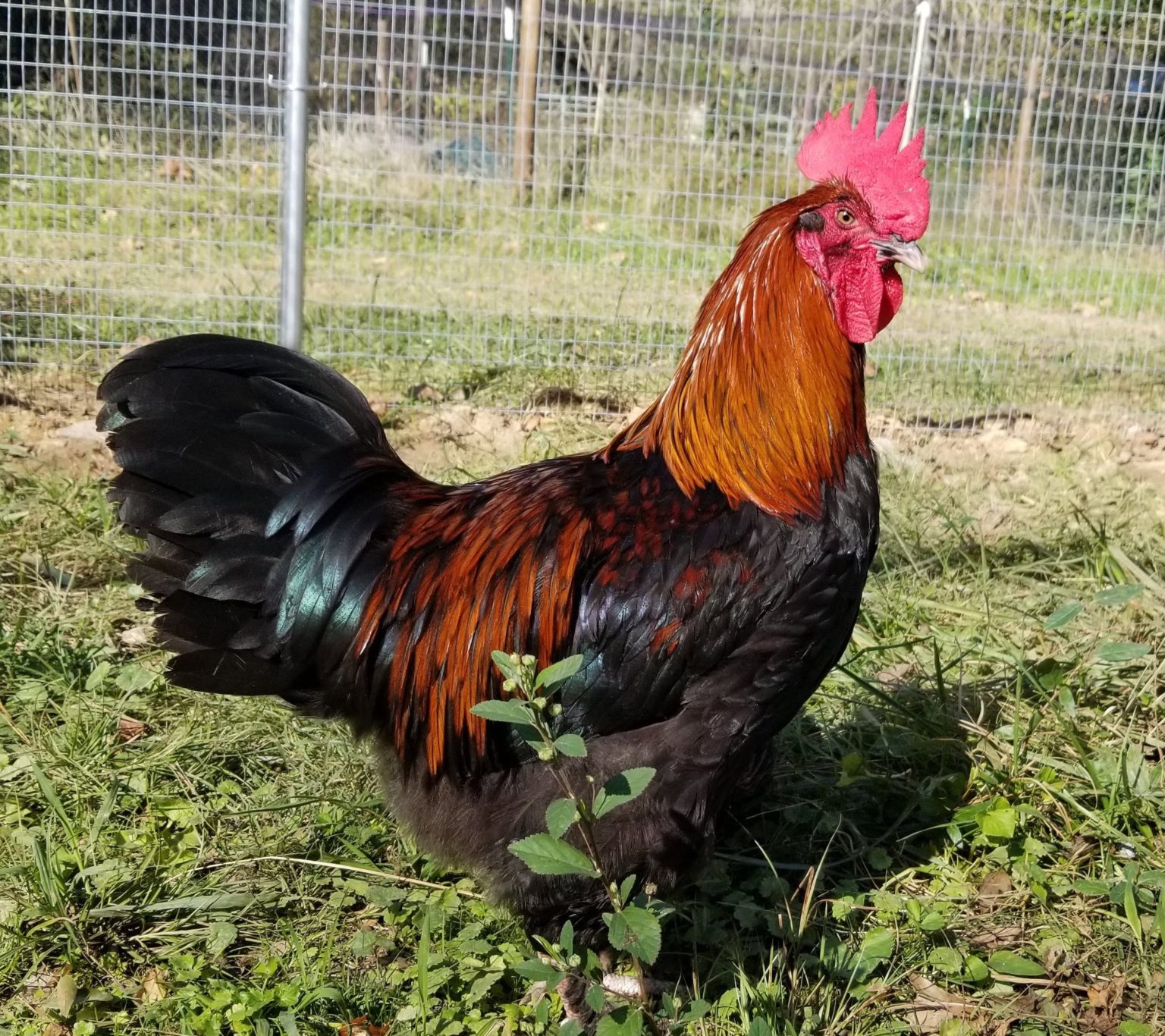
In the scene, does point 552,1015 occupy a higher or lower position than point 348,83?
lower

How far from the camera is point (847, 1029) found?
7.63 ft

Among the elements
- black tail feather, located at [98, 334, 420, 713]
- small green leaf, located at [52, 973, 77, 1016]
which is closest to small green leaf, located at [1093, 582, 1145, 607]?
black tail feather, located at [98, 334, 420, 713]

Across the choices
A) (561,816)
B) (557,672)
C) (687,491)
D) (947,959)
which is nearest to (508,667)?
(557,672)

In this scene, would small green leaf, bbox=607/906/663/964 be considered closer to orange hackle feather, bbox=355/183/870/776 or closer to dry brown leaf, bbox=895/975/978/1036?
orange hackle feather, bbox=355/183/870/776

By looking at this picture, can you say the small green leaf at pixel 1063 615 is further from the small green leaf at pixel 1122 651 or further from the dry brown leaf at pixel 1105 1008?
the dry brown leaf at pixel 1105 1008

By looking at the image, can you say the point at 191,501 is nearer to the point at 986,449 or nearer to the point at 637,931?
the point at 637,931

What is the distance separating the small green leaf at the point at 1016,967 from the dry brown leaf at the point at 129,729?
8.09 ft

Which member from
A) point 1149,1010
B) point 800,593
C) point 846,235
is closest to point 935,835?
point 1149,1010

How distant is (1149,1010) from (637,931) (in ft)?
4.55

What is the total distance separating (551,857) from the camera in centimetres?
173

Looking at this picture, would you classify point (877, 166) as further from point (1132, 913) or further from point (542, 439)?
point (542, 439)

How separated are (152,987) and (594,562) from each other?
55.2 inches

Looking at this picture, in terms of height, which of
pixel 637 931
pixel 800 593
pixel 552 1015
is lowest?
pixel 552 1015

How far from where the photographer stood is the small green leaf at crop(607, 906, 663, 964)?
1699 mm
